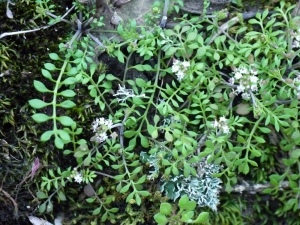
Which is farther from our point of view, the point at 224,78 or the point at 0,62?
the point at 224,78

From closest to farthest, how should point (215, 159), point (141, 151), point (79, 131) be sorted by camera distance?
point (79, 131) < point (215, 159) < point (141, 151)

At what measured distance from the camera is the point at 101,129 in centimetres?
181

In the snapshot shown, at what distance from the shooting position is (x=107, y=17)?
6.71ft

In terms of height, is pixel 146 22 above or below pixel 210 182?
above

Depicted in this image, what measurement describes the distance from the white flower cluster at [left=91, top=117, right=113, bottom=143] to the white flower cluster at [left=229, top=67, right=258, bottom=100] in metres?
0.60

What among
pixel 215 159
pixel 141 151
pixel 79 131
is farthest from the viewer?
pixel 141 151

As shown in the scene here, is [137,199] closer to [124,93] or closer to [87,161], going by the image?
[87,161]

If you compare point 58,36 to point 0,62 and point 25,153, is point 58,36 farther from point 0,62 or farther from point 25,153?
point 25,153

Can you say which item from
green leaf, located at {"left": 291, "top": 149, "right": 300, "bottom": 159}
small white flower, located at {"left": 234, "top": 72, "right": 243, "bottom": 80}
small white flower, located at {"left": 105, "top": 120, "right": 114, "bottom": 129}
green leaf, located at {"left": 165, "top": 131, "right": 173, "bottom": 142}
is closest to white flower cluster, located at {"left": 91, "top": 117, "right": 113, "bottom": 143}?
small white flower, located at {"left": 105, "top": 120, "right": 114, "bottom": 129}

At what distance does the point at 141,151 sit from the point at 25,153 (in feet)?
1.77

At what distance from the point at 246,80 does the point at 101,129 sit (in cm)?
67

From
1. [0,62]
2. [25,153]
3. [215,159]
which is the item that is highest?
[0,62]

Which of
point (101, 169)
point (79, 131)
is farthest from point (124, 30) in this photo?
point (101, 169)

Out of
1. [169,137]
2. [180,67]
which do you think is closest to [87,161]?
[169,137]
